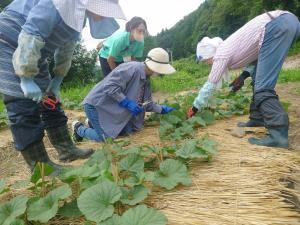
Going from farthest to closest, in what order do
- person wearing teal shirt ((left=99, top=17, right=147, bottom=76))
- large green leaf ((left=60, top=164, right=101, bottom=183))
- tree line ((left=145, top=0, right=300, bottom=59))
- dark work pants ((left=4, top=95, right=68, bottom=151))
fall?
tree line ((left=145, top=0, right=300, bottom=59)), person wearing teal shirt ((left=99, top=17, right=147, bottom=76)), dark work pants ((left=4, top=95, right=68, bottom=151)), large green leaf ((left=60, top=164, right=101, bottom=183))

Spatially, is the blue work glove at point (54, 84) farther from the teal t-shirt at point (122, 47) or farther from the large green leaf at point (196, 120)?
the teal t-shirt at point (122, 47)

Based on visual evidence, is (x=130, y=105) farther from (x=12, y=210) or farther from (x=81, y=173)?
(x=12, y=210)

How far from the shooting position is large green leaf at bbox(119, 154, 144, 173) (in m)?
2.10

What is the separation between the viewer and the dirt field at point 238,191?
1651 mm

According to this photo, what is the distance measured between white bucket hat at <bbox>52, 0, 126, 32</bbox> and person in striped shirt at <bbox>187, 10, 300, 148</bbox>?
1.15 metres

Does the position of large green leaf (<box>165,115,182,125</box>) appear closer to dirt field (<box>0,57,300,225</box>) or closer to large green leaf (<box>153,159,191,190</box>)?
dirt field (<box>0,57,300,225</box>)

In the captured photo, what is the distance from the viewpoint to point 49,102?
2.73 metres

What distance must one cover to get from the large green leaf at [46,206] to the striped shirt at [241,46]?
1713mm

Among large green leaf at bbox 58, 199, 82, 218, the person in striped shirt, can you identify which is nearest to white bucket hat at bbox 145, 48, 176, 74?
the person in striped shirt

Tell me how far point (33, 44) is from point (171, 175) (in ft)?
3.49

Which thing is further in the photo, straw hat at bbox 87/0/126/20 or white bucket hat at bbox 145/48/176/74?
white bucket hat at bbox 145/48/176/74

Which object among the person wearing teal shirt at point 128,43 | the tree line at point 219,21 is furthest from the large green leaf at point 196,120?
the tree line at point 219,21

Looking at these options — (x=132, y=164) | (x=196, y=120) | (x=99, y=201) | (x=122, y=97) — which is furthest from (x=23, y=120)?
(x=196, y=120)

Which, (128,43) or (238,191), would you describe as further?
(128,43)
